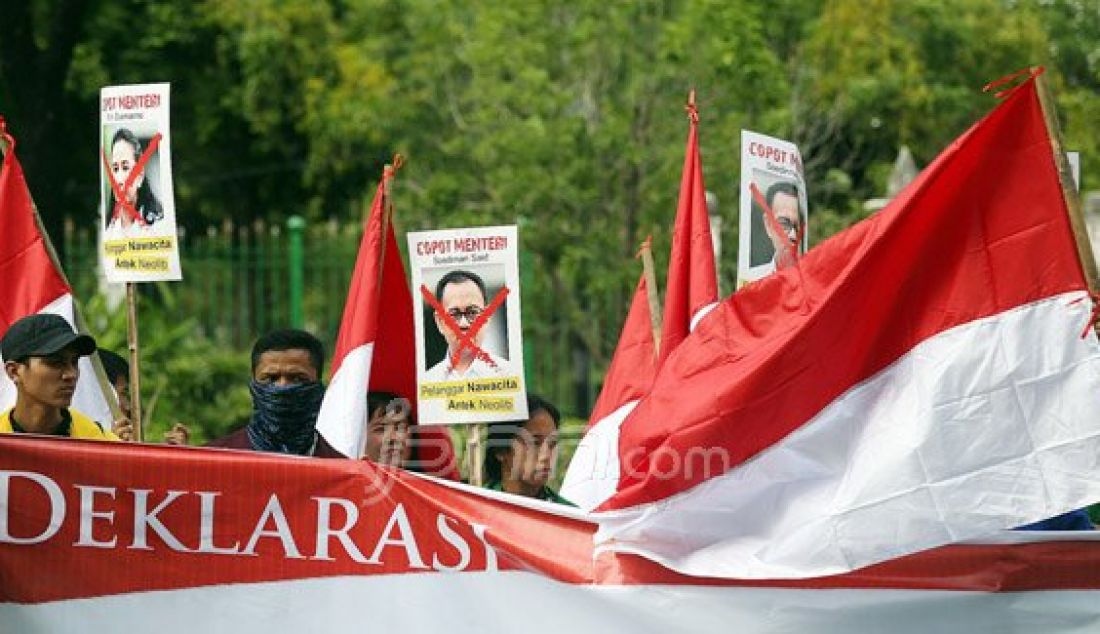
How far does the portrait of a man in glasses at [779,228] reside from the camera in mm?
8828

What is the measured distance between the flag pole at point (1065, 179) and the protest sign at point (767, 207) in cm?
186

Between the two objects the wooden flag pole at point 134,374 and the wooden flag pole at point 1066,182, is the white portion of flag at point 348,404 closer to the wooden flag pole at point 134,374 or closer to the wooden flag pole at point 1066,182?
the wooden flag pole at point 134,374

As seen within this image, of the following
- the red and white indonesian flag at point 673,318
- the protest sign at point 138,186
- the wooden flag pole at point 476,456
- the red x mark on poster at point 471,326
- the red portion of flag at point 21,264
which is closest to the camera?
the wooden flag pole at point 476,456

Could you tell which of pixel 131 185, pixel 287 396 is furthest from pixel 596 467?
pixel 131 185

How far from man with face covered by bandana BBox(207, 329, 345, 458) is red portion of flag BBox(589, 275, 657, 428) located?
2037mm

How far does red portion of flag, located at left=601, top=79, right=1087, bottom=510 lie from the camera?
269 inches

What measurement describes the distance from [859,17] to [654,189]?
7616mm

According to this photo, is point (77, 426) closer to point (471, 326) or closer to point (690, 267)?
point (471, 326)

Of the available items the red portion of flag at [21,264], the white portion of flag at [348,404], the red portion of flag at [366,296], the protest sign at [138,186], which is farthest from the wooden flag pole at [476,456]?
the red portion of flag at [21,264]

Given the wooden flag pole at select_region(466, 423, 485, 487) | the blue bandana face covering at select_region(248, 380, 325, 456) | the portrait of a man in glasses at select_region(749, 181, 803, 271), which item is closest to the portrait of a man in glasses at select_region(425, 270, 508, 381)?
the wooden flag pole at select_region(466, 423, 485, 487)

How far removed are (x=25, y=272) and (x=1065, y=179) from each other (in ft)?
13.7

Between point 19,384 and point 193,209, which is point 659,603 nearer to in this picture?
point 19,384

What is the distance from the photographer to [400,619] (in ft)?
22.5

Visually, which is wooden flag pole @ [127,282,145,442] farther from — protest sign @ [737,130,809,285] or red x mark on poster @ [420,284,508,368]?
protest sign @ [737,130,809,285]
